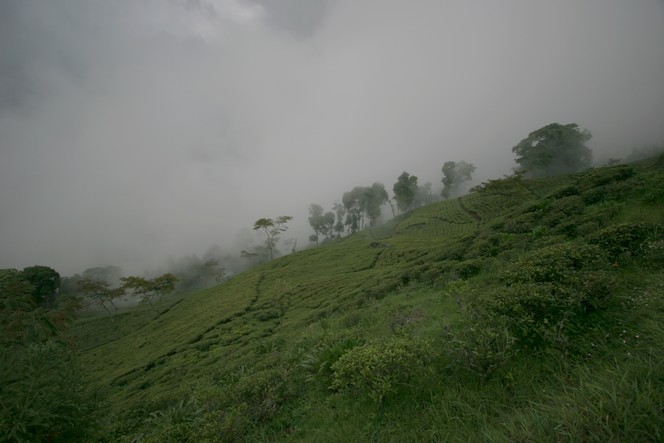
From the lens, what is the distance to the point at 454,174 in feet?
335

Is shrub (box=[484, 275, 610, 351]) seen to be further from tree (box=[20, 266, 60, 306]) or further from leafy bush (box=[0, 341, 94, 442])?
tree (box=[20, 266, 60, 306])

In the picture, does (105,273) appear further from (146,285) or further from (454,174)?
(454,174)

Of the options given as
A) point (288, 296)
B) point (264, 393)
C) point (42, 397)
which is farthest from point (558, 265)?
point (288, 296)

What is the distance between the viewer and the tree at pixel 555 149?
243ft

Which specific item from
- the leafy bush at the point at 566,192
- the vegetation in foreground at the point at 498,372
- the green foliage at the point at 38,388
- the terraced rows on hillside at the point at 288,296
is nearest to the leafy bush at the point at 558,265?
the vegetation in foreground at the point at 498,372

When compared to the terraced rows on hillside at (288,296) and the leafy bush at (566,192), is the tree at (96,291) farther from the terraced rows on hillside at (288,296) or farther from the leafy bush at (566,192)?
the leafy bush at (566,192)

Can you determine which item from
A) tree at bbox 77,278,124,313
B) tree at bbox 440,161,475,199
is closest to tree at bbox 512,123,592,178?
tree at bbox 440,161,475,199

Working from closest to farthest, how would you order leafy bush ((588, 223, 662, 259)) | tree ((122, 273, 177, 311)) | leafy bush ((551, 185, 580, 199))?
leafy bush ((588, 223, 662, 259))
leafy bush ((551, 185, 580, 199))
tree ((122, 273, 177, 311))

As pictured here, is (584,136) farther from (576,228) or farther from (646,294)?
(646,294)

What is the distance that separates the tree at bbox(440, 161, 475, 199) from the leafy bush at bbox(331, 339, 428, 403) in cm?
10624

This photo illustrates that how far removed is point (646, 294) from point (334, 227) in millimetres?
123727

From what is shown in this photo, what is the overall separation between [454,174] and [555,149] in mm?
31238

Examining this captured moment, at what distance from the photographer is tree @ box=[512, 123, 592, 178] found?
2918 inches

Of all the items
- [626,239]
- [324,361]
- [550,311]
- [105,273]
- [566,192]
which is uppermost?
[105,273]
